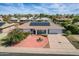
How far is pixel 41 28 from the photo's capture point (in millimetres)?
2990

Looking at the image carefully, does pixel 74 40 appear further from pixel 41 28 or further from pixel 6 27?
pixel 6 27

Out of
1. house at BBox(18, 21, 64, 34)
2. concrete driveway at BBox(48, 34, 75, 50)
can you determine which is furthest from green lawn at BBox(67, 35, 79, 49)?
house at BBox(18, 21, 64, 34)

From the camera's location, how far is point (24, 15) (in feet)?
9.93

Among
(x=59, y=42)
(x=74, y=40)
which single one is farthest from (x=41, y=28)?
(x=74, y=40)

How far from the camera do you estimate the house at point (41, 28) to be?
118 inches

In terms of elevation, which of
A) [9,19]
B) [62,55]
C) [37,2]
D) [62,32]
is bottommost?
[62,55]

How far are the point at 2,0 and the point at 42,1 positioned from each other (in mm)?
689

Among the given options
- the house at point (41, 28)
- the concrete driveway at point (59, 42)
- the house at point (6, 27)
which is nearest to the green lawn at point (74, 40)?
the concrete driveway at point (59, 42)

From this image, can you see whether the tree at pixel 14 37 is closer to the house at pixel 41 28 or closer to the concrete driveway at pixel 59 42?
the house at pixel 41 28

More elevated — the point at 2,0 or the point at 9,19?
the point at 2,0

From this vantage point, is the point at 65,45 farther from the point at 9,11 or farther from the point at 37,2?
the point at 9,11

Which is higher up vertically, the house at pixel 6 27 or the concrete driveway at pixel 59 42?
the house at pixel 6 27

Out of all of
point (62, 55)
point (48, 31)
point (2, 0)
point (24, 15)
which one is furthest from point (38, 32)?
point (2, 0)

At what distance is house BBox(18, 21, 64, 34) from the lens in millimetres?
3002
